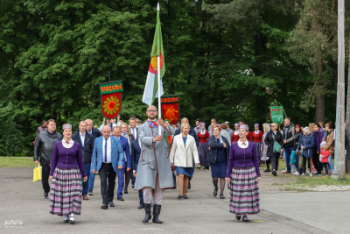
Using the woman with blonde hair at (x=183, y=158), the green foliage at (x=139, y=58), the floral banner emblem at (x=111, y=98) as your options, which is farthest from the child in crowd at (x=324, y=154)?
the green foliage at (x=139, y=58)

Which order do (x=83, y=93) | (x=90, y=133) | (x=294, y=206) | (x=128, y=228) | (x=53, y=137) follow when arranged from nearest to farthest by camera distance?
(x=128, y=228) < (x=294, y=206) < (x=53, y=137) < (x=90, y=133) < (x=83, y=93)

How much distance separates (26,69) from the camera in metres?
30.8

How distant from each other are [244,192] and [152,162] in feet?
5.84

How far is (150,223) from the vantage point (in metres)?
9.02

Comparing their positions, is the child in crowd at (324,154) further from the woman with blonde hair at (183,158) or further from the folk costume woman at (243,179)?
the folk costume woman at (243,179)

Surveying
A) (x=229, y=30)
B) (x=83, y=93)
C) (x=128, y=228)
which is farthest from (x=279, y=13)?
(x=128, y=228)

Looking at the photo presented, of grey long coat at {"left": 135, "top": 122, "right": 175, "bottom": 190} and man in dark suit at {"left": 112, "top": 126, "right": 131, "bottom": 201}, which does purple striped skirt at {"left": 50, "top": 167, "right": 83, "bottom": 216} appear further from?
man in dark suit at {"left": 112, "top": 126, "right": 131, "bottom": 201}

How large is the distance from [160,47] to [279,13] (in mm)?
24397

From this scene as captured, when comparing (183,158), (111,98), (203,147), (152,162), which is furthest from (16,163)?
(152,162)

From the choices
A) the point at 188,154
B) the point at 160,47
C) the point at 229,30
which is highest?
the point at 229,30

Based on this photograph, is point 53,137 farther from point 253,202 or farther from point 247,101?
→ point 247,101

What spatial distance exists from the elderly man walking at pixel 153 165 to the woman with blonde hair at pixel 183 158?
12.0 feet

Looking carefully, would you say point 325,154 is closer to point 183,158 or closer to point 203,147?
point 203,147

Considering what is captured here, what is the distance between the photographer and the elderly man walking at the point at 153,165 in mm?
8914
